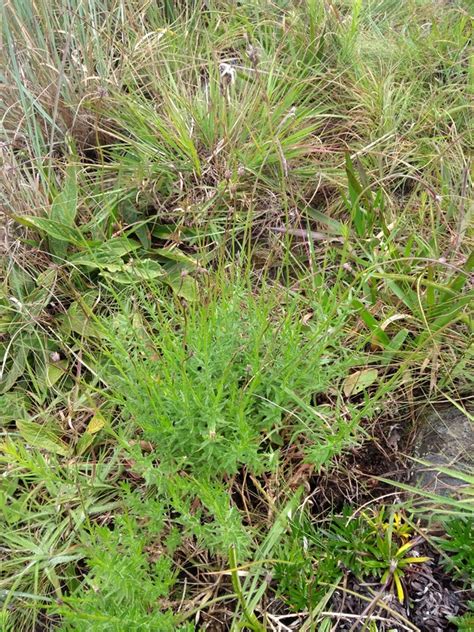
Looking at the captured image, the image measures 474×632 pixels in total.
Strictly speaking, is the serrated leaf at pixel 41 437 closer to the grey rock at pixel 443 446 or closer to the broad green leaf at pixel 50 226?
the broad green leaf at pixel 50 226

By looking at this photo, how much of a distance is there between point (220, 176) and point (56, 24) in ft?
3.43

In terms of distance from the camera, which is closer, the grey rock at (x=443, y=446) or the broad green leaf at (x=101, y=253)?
the grey rock at (x=443, y=446)

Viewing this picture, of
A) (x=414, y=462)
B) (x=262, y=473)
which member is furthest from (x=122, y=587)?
(x=414, y=462)

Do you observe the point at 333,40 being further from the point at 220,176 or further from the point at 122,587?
the point at 122,587

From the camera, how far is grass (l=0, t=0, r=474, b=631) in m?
1.36

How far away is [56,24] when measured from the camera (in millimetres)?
2400

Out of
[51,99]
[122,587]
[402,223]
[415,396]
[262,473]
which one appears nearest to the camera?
[122,587]

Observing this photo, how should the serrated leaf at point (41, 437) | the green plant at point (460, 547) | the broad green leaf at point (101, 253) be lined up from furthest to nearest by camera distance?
the broad green leaf at point (101, 253)
the serrated leaf at point (41, 437)
the green plant at point (460, 547)

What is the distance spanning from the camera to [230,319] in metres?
1.46

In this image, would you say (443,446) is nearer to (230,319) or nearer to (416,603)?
(416,603)

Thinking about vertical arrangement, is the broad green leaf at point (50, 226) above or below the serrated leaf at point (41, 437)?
above

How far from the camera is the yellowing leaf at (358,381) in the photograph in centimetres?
163

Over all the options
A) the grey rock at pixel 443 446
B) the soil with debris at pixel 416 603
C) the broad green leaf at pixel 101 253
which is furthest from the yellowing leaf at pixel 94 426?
the grey rock at pixel 443 446

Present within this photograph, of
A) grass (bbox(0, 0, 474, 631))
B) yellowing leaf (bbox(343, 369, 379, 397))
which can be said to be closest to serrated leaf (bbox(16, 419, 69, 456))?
grass (bbox(0, 0, 474, 631))
